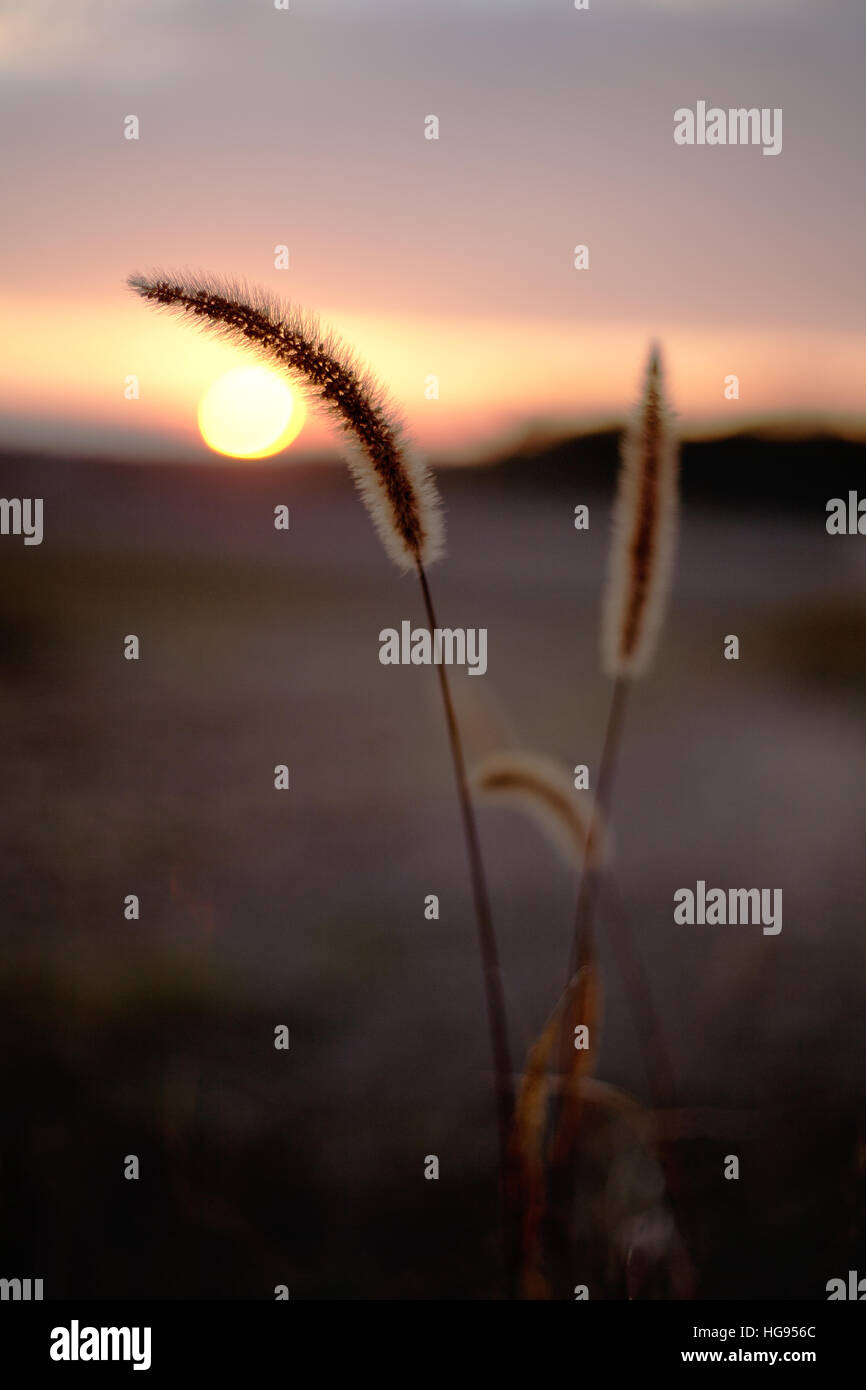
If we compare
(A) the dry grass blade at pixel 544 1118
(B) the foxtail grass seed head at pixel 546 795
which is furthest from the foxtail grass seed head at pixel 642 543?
(A) the dry grass blade at pixel 544 1118

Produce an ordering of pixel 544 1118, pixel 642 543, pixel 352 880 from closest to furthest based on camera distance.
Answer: pixel 544 1118 < pixel 642 543 < pixel 352 880

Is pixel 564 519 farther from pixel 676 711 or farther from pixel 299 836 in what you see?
pixel 299 836

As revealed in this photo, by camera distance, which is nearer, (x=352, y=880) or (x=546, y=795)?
(x=546, y=795)

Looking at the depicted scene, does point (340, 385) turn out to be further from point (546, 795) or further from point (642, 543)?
point (546, 795)

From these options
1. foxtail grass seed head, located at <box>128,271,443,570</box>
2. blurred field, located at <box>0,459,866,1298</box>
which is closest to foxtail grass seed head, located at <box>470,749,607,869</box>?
blurred field, located at <box>0,459,866,1298</box>

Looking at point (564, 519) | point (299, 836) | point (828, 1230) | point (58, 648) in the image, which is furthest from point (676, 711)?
point (58, 648)

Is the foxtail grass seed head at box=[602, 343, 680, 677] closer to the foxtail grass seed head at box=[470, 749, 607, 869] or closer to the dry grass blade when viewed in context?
the foxtail grass seed head at box=[470, 749, 607, 869]

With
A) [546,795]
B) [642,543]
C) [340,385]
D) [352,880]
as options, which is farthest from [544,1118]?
[352,880]
